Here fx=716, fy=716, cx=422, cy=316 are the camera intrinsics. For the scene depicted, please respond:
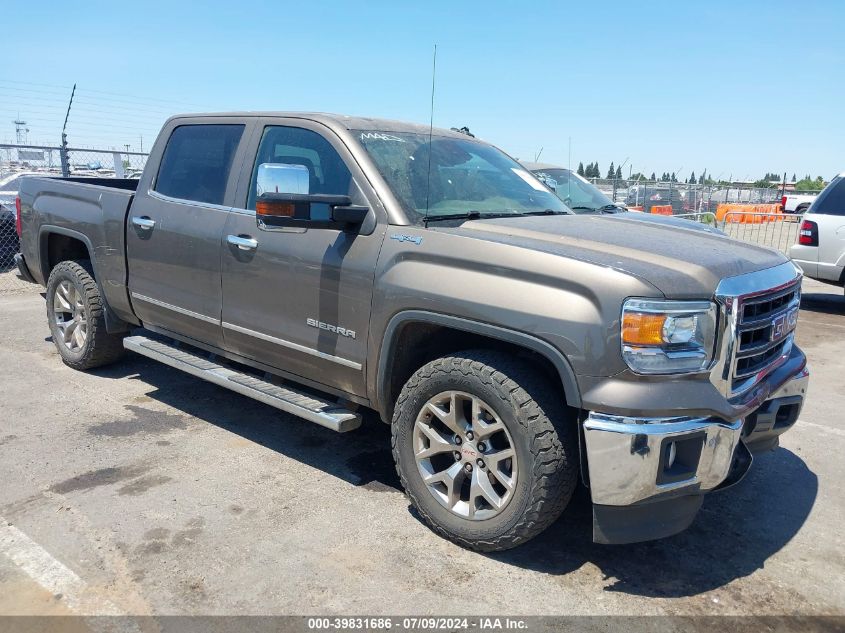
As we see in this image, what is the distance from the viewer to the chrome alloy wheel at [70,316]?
583 centimetres

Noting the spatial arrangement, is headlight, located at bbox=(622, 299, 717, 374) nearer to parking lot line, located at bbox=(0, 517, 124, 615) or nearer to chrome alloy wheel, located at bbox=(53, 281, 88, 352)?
parking lot line, located at bbox=(0, 517, 124, 615)

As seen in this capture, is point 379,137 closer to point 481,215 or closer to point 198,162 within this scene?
point 481,215

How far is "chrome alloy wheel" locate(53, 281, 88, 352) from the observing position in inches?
229

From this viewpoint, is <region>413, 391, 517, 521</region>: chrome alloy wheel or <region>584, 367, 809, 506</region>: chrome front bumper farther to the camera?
<region>413, 391, 517, 521</region>: chrome alloy wheel

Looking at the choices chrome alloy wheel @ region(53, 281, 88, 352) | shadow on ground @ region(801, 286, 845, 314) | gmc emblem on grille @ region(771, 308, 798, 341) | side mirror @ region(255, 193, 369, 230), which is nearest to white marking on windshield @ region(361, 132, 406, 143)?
side mirror @ region(255, 193, 369, 230)

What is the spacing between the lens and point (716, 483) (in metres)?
3.00

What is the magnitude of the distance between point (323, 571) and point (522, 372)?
1.24 metres

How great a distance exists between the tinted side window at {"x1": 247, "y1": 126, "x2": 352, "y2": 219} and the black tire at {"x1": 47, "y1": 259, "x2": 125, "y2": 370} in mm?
2086

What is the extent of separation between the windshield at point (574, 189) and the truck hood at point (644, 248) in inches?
185

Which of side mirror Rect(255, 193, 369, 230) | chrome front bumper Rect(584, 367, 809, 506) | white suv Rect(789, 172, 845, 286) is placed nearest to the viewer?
chrome front bumper Rect(584, 367, 809, 506)

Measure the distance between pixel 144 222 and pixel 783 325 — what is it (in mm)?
4015

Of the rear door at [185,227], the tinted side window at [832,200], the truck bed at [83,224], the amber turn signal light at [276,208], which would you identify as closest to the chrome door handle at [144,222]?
the rear door at [185,227]

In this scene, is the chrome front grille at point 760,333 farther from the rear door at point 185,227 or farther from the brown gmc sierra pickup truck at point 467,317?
the rear door at point 185,227

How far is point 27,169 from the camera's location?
45.8 feet
